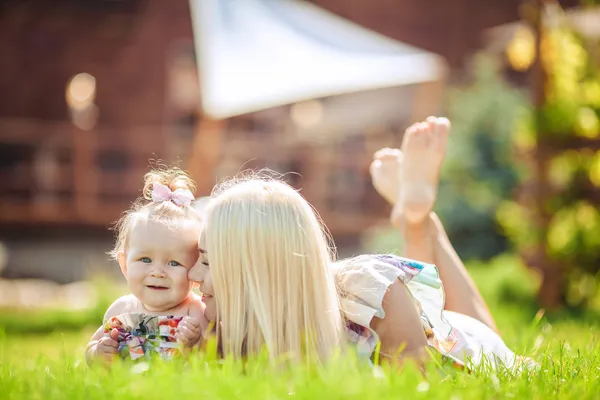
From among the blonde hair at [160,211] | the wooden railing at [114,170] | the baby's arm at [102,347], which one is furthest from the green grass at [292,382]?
the wooden railing at [114,170]

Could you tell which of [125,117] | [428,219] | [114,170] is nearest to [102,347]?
[428,219]

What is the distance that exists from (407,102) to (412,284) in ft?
37.2

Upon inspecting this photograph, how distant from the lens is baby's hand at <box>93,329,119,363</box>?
226cm

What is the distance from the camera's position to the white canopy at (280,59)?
26.0 ft

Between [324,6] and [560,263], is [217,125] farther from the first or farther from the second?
[324,6]

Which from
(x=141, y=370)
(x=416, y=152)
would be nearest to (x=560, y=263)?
(x=416, y=152)

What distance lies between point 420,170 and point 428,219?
0.19 m

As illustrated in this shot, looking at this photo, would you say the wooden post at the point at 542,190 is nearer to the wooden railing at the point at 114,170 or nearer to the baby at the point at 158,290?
the baby at the point at 158,290

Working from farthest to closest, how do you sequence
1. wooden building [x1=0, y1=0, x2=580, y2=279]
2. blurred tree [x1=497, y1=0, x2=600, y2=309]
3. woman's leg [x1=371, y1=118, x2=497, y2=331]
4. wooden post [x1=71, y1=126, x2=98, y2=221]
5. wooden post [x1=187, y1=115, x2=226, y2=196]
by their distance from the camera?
1. wooden building [x1=0, y1=0, x2=580, y2=279]
2. wooden post [x1=71, y1=126, x2=98, y2=221]
3. wooden post [x1=187, y1=115, x2=226, y2=196]
4. blurred tree [x1=497, y1=0, x2=600, y2=309]
5. woman's leg [x1=371, y1=118, x2=497, y2=331]

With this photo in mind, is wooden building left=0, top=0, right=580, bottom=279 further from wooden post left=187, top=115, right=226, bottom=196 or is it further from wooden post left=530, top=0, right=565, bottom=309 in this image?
wooden post left=530, top=0, right=565, bottom=309

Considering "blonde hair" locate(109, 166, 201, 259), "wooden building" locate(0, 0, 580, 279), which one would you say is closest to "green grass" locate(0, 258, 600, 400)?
"blonde hair" locate(109, 166, 201, 259)

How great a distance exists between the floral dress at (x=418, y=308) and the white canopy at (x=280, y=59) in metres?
5.07

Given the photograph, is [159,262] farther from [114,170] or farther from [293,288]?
[114,170]

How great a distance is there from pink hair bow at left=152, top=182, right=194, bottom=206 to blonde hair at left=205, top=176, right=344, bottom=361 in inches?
9.5
